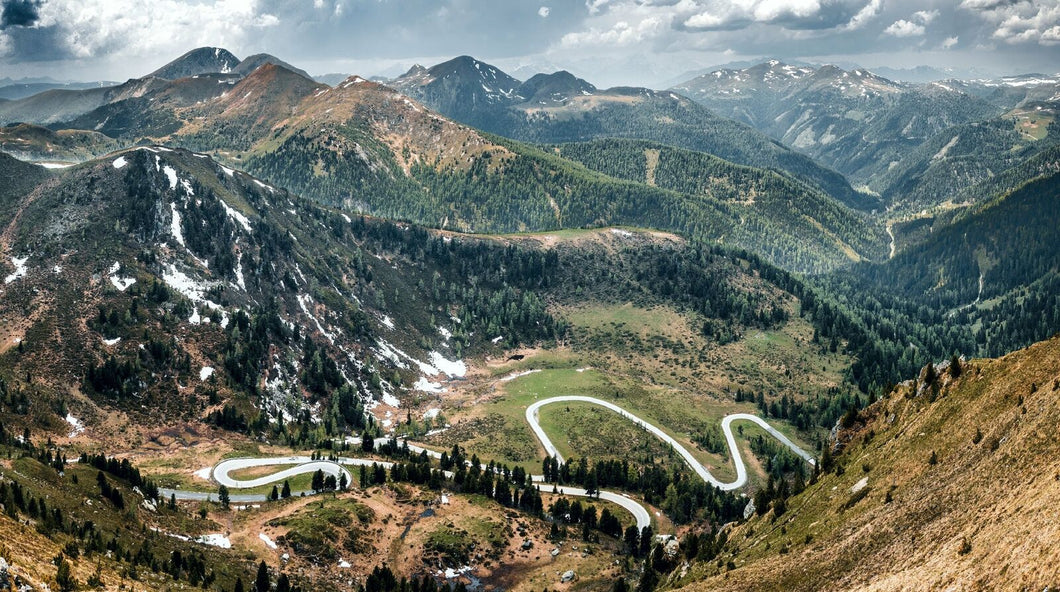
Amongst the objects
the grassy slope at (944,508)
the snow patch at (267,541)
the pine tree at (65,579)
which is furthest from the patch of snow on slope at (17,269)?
the grassy slope at (944,508)

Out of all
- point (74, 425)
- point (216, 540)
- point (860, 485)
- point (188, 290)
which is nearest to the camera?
point (860, 485)

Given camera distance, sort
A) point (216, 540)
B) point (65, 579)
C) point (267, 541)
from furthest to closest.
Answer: point (267, 541) < point (216, 540) < point (65, 579)

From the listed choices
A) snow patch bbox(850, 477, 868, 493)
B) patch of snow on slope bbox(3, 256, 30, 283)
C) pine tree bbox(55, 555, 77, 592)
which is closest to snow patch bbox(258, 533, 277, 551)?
pine tree bbox(55, 555, 77, 592)

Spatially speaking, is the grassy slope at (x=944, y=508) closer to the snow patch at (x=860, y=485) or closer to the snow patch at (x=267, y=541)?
the snow patch at (x=860, y=485)

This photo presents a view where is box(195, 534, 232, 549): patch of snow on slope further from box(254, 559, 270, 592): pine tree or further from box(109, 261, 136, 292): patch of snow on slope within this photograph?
box(109, 261, 136, 292): patch of snow on slope

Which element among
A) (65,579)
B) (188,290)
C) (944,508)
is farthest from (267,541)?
(188,290)

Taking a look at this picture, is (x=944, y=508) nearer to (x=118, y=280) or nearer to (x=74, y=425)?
(x=74, y=425)
